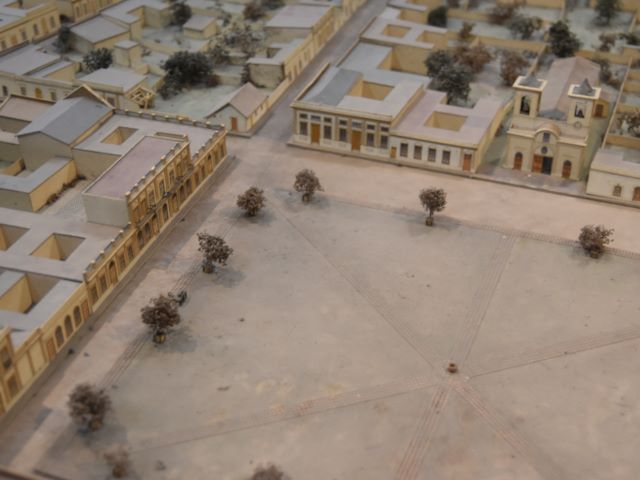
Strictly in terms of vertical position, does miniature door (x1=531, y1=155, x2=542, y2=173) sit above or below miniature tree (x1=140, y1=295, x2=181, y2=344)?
below

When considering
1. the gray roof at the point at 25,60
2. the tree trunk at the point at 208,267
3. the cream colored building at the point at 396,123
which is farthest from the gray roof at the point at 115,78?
the tree trunk at the point at 208,267

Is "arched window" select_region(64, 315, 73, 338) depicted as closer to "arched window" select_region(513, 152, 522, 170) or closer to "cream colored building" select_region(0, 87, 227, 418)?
"cream colored building" select_region(0, 87, 227, 418)

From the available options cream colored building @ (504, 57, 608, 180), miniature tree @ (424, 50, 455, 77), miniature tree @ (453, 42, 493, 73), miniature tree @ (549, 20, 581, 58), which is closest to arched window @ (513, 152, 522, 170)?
cream colored building @ (504, 57, 608, 180)

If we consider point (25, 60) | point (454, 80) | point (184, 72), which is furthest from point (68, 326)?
point (454, 80)

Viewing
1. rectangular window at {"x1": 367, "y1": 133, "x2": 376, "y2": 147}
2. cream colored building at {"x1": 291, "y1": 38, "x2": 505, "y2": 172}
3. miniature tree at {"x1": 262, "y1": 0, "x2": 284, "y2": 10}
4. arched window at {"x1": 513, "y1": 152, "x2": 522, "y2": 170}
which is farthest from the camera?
miniature tree at {"x1": 262, "y1": 0, "x2": 284, "y2": 10}

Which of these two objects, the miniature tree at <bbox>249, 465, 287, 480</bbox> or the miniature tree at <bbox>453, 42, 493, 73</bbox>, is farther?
the miniature tree at <bbox>453, 42, 493, 73</bbox>

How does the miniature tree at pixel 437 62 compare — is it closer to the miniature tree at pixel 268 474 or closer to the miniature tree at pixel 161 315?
the miniature tree at pixel 161 315

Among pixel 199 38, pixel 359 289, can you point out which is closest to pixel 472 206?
pixel 359 289

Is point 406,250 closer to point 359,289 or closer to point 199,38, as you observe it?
point 359,289
